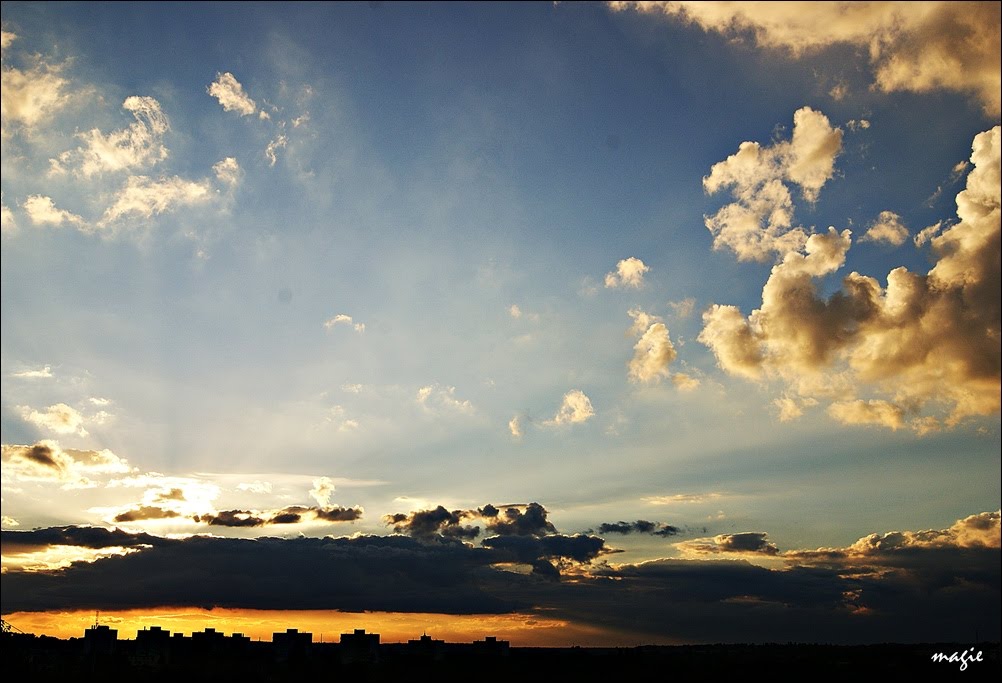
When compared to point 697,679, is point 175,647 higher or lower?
higher

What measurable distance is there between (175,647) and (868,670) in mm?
107856

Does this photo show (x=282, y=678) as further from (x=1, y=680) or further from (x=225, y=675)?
(x=1, y=680)

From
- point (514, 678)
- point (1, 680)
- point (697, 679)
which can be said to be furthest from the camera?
point (697, 679)

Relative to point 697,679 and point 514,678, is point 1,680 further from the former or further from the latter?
point 697,679

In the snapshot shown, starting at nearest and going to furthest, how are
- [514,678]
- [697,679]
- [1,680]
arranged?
[1,680] < [514,678] < [697,679]

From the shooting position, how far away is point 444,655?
11069 cm

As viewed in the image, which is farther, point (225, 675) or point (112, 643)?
point (112, 643)

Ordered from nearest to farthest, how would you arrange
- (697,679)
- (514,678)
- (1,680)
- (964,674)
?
(1,680)
(514,678)
(697,679)
(964,674)

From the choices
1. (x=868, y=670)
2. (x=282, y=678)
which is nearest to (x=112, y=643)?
(x=282, y=678)

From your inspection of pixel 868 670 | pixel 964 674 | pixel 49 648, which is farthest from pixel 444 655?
pixel 964 674

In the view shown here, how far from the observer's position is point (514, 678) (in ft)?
331

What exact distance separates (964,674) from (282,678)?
10724 cm

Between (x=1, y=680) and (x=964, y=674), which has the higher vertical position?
(x=1, y=680)

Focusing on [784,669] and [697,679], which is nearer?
[697,679]
